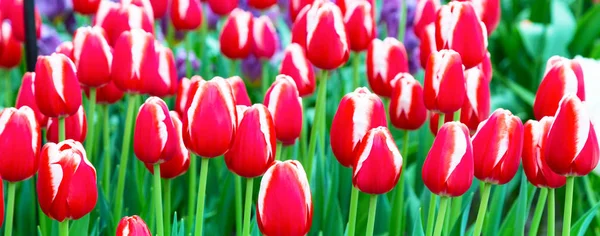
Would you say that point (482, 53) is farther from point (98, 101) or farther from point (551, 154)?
point (98, 101)

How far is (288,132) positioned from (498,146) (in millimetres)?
332

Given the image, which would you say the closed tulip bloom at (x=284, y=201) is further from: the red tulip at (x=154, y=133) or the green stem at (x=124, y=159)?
the green stem at (x=124, y=159)

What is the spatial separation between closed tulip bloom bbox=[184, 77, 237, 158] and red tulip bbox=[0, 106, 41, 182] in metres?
0.23

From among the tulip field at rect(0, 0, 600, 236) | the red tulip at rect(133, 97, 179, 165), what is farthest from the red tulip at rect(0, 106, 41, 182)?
the red tulip at rect(133, 97, 179, 165)

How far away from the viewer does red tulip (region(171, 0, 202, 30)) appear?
1.84 m

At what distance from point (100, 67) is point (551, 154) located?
2.35 ft

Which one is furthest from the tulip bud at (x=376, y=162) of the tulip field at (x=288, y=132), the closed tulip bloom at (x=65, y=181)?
the closed tulip bloom at (x=65, y=181)

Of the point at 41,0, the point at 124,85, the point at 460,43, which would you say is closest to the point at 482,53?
the point at 460,43

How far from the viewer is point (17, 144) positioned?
47.7 inches

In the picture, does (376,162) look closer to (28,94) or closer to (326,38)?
(326,38)

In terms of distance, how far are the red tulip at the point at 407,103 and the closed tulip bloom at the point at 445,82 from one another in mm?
88

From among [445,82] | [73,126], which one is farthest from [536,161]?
[73,126]

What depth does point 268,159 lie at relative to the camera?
1.20 metres

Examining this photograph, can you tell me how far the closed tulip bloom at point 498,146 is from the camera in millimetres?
1179
